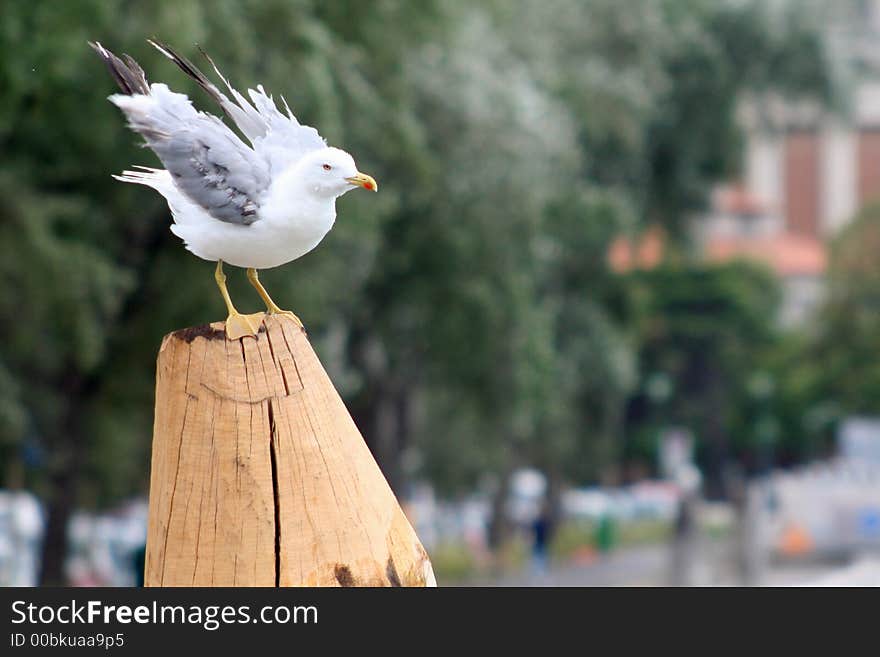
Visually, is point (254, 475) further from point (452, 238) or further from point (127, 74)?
point (452, 238)

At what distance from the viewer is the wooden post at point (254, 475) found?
436cm

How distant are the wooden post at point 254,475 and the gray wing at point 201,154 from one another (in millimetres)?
375

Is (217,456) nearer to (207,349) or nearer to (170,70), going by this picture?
(207,349)

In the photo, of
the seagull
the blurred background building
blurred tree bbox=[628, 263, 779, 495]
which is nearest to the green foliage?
the blurred background building

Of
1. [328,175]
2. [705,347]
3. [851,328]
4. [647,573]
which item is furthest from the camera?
[705,347]

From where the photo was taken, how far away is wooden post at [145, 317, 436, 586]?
4355 mm

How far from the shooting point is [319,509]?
14.5 feet

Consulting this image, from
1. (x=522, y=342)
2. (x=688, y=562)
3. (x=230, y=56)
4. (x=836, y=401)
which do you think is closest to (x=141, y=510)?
(x=836, y=401)

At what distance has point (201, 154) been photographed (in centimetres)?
468

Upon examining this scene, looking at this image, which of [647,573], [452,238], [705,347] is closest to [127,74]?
[452,238]

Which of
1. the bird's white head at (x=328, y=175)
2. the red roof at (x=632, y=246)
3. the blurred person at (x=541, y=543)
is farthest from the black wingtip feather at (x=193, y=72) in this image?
the blurred person at (x=541, y=543)

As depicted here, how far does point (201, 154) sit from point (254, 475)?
851 mm

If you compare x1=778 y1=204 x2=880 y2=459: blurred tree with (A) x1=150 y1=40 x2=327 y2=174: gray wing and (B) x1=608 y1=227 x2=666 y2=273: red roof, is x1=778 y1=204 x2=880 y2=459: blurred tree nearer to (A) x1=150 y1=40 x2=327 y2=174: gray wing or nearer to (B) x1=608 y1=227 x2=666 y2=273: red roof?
(B) x1=608 y1=227 x2=666 y2=273: red roof
